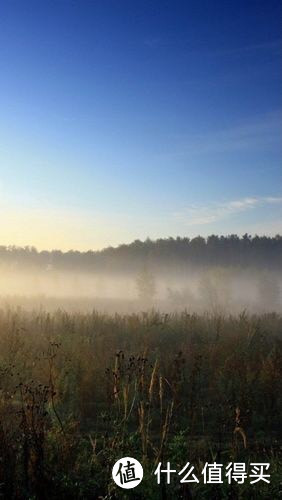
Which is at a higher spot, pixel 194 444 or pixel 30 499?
pixel 30 499

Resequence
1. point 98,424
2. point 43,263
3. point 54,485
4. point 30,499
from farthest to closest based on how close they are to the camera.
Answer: point 43,263
point 98,424
point 54,485
point 30,499

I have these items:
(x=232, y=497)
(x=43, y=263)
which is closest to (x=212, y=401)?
(x=232, y=497)

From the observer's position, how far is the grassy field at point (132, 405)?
14.5 ft

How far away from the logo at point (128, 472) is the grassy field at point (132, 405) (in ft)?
0.28

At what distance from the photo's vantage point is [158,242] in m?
122

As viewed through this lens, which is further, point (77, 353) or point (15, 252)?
point (15, 252)

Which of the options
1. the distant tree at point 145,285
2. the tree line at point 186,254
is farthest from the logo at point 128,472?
the tree line at point 186,254

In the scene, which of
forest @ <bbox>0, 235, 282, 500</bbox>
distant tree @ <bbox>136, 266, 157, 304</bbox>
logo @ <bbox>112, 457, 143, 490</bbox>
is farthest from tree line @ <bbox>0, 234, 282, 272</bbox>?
logo @ <bbox>112, 457, 143, 490</bbox>

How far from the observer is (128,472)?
425cm

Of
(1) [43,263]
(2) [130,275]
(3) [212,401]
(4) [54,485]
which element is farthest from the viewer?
(1) [43,263]

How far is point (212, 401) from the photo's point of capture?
27.1ft

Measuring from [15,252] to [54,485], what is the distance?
141210mm

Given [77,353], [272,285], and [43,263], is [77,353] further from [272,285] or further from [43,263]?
[43,263]

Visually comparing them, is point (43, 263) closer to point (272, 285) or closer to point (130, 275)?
point (130, 275)
